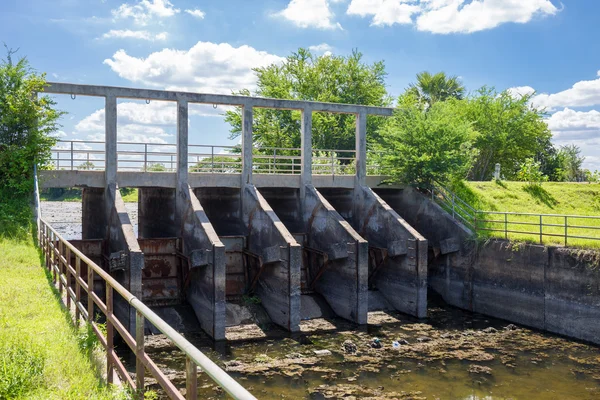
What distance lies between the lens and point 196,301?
16.2 metres

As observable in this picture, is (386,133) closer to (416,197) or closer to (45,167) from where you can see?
(416,197)

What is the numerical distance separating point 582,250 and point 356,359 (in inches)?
287

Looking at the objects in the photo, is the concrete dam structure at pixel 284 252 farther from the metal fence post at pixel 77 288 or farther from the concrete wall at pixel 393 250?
the metal fence post at pixel 77 288

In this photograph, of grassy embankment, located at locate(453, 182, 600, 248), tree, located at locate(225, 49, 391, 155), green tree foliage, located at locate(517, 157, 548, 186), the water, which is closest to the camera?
the water

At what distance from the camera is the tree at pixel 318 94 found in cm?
3547

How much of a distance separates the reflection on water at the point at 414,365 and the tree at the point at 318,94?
814 inches

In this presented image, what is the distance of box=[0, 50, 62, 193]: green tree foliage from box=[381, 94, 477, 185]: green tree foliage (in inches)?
492

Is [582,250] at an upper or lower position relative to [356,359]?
upper

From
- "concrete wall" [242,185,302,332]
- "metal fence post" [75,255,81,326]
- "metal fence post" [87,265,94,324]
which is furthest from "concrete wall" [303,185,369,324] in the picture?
"metal fence post" [87,265,94,324]

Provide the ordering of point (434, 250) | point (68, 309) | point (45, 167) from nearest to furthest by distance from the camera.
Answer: point (68, 309) → point (45, 167) → point (434, 250)

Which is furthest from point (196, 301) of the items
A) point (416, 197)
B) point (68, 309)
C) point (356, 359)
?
point (416, 197)

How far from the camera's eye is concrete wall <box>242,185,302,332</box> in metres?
15.7

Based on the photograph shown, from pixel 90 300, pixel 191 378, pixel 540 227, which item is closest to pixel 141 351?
pixel 191 378

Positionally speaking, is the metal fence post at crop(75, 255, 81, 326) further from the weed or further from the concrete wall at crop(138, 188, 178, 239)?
the concrete wall at crop(138, 188, 178, 239)
